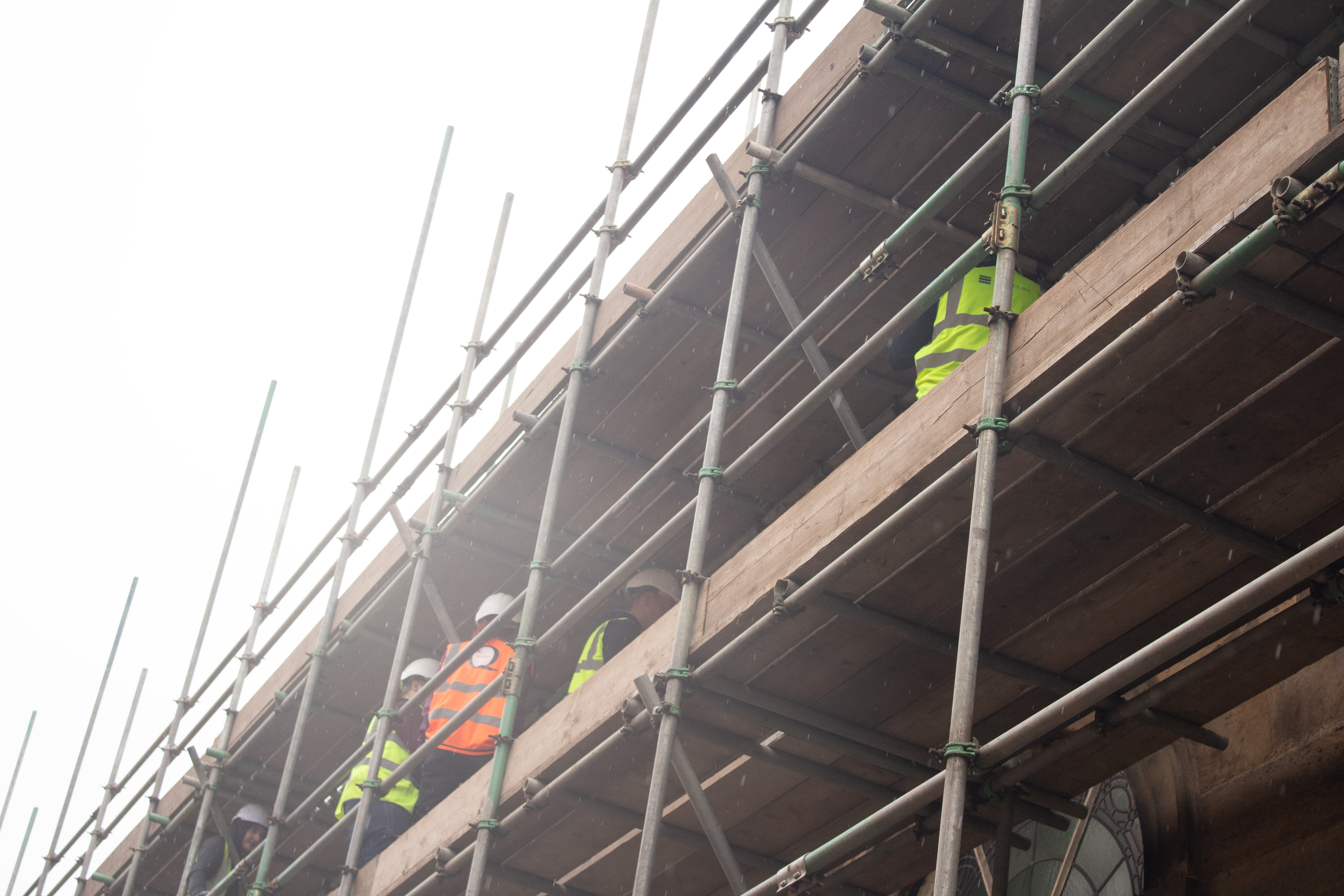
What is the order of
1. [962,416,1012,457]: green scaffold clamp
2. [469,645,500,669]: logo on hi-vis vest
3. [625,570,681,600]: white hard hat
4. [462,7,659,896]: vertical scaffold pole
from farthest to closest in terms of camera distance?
[469,645,500,669]: logo on hi-vis vest → [625,570,681,600]: white hard hat → [462,7,659,896]: vertical scaffold pole → [962,416,1012,457]: green scaffold clamp

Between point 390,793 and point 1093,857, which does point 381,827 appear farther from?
point 1093,857

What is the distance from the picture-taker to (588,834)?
724 cm

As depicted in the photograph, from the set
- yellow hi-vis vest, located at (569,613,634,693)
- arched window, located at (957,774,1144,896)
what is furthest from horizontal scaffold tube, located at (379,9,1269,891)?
arched window, located at (957,774,1144,896)

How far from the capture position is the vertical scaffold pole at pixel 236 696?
477 inches

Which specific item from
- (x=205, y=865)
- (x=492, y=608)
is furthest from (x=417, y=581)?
(x=205, y=865)

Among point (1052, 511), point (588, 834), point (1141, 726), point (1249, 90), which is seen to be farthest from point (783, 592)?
point (1249, 90)

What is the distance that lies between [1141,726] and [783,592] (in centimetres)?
157

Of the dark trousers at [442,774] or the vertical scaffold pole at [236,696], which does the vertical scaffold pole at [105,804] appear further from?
the dark trousers at [442,774]

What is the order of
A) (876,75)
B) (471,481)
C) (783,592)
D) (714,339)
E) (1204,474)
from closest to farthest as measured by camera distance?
(1204,474), (783,592), (876,75), (714,339), (471,481)

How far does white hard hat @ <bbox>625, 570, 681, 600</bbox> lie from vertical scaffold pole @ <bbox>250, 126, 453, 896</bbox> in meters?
3.59

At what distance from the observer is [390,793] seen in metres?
9.13

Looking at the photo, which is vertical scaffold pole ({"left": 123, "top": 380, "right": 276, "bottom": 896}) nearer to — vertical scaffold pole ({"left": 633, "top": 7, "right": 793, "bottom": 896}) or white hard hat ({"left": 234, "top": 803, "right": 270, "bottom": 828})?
white hard hat ({"left": 234, "top": 803, "right": 270, "bottom": 828})

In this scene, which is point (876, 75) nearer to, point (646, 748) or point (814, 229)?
point (814, 229)

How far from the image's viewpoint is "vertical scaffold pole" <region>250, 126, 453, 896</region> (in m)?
10.4
